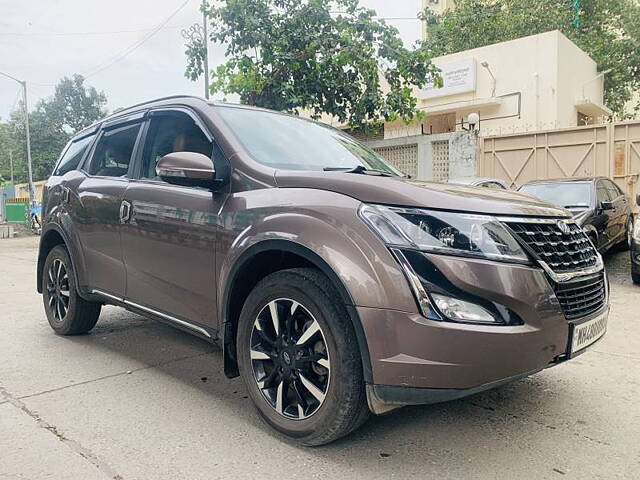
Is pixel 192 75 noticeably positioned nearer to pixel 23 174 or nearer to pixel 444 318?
pixel 444 318

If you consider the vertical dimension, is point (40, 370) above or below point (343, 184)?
below

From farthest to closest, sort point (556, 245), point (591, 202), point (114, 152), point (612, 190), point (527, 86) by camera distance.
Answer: point (527, 86) < point (612, 190) < point (591, 202) < point (114, 152) < point (556, 245)

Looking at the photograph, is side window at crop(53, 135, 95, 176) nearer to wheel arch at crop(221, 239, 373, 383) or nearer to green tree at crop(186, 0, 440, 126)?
wheel arch at crop(221, 239, 373, 383)

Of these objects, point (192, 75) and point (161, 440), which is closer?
point (161, 440)

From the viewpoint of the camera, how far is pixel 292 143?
336 centimetres

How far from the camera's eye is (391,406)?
231 cm

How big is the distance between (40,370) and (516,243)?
3.28m

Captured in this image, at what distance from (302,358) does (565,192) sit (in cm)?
735

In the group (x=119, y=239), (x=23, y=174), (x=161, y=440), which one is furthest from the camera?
(x=23, y=174)

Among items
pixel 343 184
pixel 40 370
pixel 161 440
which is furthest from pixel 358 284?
pixel 40 370

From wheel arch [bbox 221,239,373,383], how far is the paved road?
0.45 meters

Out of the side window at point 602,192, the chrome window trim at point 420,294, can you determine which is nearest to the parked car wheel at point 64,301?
the chrome window trim at point 420,294

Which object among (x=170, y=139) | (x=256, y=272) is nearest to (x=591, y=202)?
(x=170, y=139)

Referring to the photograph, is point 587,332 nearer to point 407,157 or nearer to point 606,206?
point 606,206
